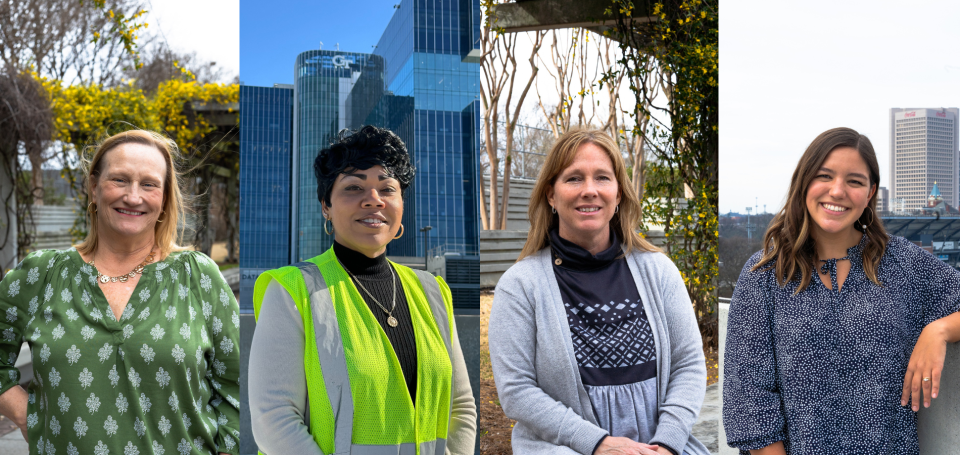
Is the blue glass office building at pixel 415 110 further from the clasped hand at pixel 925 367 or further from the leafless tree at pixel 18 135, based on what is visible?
the leafless tree at pixel 18 135

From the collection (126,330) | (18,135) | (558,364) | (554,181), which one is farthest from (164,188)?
(18,135)

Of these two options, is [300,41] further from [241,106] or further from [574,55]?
[574,55]

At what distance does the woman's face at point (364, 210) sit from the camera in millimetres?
1789

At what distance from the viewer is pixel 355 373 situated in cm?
171

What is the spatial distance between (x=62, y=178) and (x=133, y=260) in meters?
3.08

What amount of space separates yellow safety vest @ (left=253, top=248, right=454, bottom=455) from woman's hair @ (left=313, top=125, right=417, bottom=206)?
0.76ft

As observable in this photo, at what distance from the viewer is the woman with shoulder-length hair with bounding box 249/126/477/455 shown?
1.67 m

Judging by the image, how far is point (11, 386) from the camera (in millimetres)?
2025

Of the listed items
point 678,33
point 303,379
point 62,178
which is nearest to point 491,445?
point 303,379

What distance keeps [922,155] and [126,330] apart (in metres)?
2.82

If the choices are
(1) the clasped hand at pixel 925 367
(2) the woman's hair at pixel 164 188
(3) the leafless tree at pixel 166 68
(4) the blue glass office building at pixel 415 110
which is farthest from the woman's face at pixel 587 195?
(3) the leafless tree at pixel 166 68

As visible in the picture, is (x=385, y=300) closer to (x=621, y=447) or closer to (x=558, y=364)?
(x=558, y=364)

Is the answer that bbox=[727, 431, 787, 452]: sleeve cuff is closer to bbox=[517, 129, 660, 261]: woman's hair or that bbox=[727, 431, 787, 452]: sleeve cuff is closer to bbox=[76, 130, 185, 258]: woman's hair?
bbox=[517, 129, 660, 261]: woman's hair

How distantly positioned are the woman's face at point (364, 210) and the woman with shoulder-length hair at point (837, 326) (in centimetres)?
119
